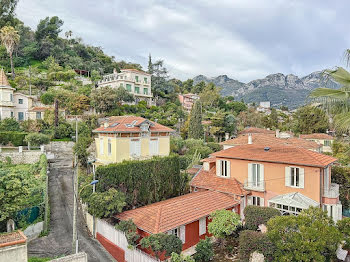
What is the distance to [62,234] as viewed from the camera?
54.5 ft

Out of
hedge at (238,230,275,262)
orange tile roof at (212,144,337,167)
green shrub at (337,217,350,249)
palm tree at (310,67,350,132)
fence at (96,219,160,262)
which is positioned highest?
palm tree at (310,67,350,132)

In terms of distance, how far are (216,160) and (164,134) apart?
6.31 meters

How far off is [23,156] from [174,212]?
22700mm

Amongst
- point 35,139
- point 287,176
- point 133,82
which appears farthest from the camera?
point 133,82

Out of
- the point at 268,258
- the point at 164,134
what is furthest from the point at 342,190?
the point at 164,134

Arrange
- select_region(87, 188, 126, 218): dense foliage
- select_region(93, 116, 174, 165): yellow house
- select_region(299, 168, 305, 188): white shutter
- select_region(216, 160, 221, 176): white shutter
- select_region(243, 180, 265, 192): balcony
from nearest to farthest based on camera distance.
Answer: select_region(87, 188, 126, 218): dense foliage
select_region(299, 168, 305, 188): white shutter
select_region(243, 180, 265, 192): balcony
select_region(93, 116, 174, 165): yellow house
select_region(216, 160, 221, 176): white shutter

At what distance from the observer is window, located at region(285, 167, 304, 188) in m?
18.1

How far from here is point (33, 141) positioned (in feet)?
99.1

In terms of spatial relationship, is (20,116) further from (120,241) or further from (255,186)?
(255,186)

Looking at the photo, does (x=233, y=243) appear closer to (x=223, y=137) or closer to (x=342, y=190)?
(x=342, y=190)

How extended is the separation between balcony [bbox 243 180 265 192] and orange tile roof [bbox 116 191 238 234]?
6.42ft

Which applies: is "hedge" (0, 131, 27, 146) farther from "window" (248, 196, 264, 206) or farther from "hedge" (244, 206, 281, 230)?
"hedge" (244, 206, 281, 230)

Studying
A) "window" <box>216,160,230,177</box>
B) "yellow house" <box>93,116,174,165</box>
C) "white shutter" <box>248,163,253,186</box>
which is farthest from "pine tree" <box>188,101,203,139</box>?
"white shutter" <box>248,163,253,186</box>

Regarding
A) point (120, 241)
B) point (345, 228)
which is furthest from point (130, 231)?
point (345, 228)
